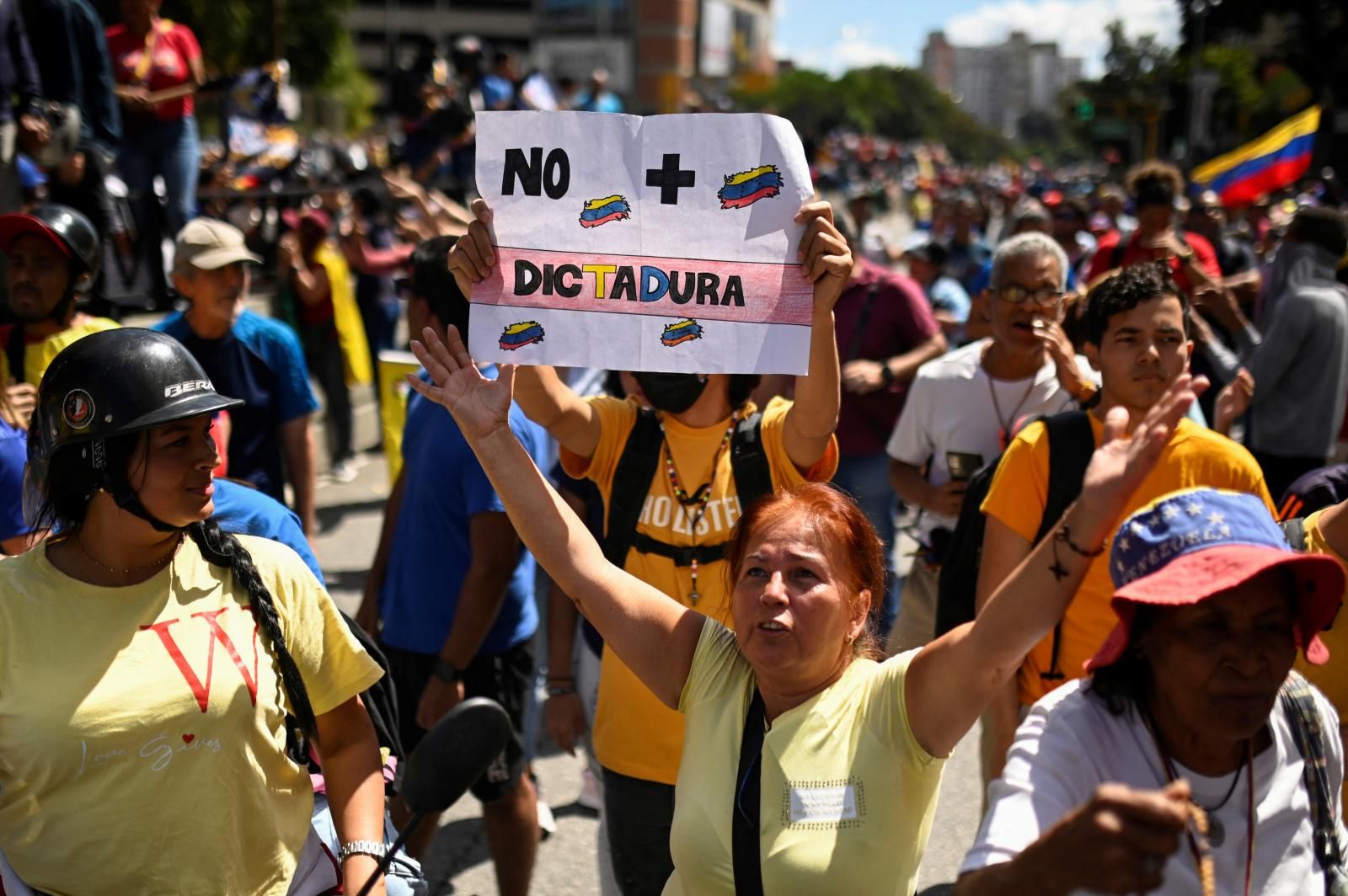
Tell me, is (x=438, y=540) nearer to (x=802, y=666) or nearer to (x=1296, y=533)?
(x=802, y=666)

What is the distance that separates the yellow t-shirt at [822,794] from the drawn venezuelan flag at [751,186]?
1038 mm

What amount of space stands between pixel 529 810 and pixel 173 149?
595 cm

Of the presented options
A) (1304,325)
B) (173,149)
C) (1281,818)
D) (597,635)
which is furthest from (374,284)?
(1281,818)

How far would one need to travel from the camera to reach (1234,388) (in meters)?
4.59

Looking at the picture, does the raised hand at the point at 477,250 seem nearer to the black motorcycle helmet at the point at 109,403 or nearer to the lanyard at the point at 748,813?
the black motorcycle helmet at the point at 109,403

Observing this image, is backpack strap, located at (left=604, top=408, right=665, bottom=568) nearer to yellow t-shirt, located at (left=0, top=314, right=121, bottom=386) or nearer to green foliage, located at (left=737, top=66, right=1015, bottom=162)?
yellow t-shirt, located at (left=0, top=314, right=121, bottom=386)

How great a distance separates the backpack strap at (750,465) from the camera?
3.48 meters

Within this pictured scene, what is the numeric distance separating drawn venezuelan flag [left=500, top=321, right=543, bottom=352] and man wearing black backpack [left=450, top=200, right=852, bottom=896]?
1.59ft

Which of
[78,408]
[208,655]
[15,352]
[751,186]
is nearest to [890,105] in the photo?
[15,352]

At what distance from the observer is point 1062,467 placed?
3.40 m

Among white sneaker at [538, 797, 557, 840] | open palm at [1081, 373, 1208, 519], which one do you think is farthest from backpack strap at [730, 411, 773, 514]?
white sneaker at [538, 797, 557, 840]

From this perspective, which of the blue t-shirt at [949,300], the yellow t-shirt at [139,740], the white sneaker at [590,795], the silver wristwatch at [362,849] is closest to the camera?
the yellow t-shirt at [139,740]

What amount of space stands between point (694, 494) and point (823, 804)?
1242mm

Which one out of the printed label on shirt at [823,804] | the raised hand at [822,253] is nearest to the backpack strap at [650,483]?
the raised hand at [822,253]
